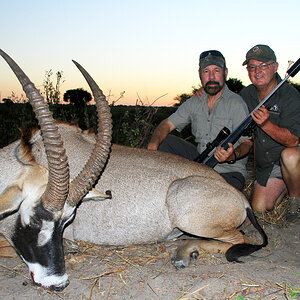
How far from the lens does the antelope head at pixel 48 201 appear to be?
3.17 m

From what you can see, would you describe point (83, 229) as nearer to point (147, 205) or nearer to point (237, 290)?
point (147, 205)

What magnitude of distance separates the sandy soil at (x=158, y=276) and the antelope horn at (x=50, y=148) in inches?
33.5

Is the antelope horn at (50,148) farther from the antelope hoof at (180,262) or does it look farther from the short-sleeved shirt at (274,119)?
the short-sleeved shirt at (274,119)

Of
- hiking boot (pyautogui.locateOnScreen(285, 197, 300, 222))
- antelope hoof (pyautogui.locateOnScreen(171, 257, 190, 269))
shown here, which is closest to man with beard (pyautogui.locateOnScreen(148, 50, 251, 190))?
hiking boot (pyautogui.locateOnScreen(285, 197, 300, 222))

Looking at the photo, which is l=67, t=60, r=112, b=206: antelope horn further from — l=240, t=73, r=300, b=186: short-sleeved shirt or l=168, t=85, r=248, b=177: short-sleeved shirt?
l=240, t=73, r=300, b=186: short-sleeved shirt

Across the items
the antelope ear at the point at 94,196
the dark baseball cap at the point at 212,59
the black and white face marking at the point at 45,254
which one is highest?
the dark baseball cap at the point at 212,59

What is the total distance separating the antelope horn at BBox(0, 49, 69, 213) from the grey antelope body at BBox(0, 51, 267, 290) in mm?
1018

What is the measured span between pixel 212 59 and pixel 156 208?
291 cm

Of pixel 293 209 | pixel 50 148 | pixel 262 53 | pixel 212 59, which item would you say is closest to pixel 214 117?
pixel 212 59

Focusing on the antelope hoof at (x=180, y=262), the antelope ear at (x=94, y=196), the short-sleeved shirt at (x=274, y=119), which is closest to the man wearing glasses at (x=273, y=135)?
the short-sleeved shirt at (x=274, y=119)

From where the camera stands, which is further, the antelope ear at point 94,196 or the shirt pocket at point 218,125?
the shirt pocket at point 218,125

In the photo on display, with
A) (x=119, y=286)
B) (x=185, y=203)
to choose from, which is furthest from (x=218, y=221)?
(x=119, y=286)

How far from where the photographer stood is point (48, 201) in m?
3.24

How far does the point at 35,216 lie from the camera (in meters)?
3.32
